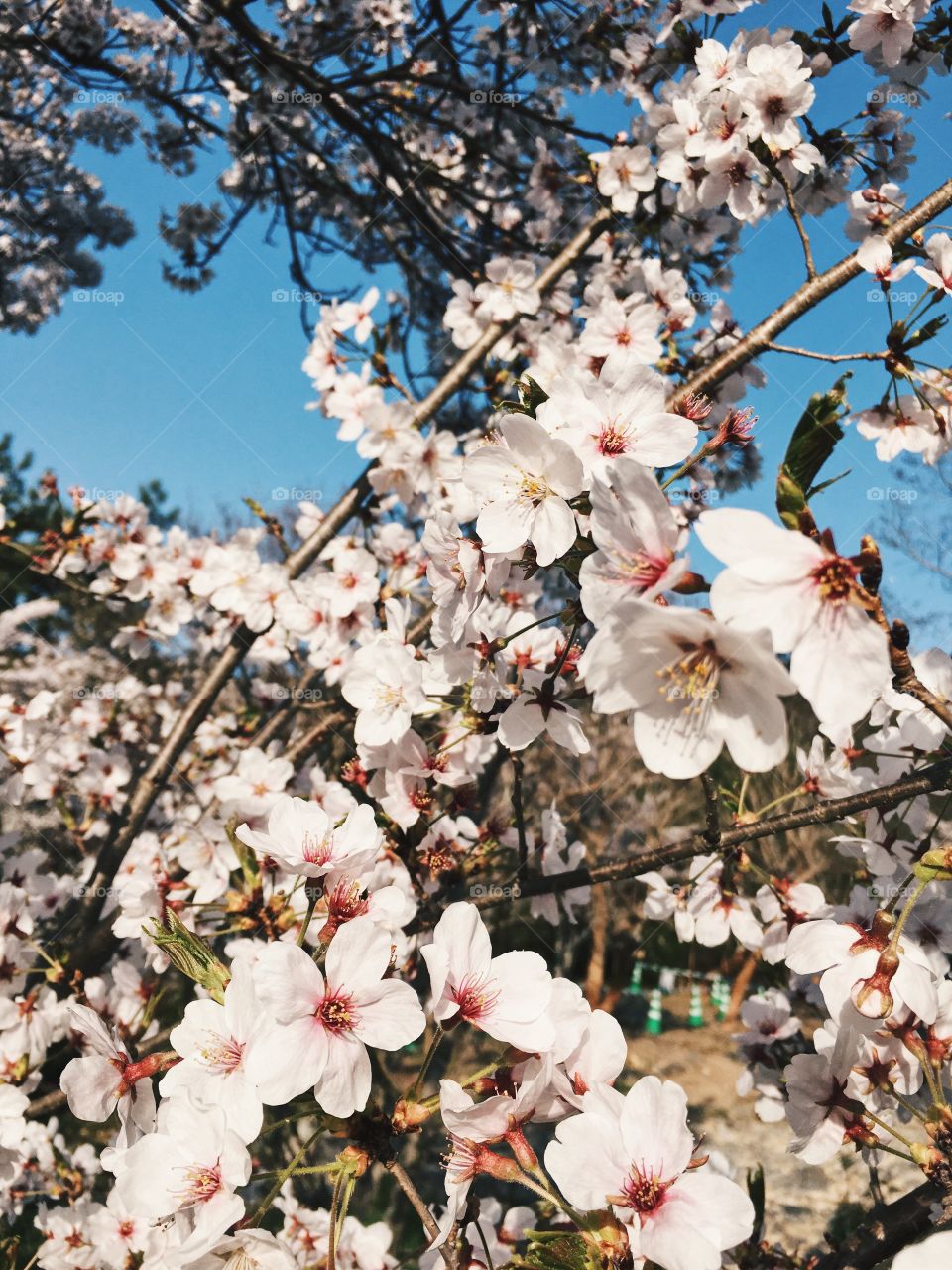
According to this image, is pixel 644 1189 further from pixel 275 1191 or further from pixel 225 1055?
pixel 225 1055

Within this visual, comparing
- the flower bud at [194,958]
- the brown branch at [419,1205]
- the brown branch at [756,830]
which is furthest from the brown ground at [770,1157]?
the flower bud at [194,958]

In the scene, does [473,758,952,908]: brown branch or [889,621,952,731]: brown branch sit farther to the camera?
[473,758,952,908]: brown branch

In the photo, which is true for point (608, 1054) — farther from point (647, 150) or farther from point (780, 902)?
point (647, 150)

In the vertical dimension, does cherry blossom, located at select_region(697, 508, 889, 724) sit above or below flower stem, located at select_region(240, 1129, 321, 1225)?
above

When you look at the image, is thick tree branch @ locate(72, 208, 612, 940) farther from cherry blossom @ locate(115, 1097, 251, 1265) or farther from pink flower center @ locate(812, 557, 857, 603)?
pink flower center @ locate(812, 557, 857, 603)

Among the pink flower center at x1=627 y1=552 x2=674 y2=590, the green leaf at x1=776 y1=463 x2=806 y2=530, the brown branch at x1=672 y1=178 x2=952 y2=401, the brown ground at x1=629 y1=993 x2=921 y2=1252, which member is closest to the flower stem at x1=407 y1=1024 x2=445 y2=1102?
the pink flower center at x1=627 y1=552 x2=674 y2=590

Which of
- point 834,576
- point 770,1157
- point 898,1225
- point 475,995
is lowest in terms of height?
point 475,995

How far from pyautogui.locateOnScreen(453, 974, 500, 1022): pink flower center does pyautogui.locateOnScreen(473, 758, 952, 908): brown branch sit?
19.8 inches

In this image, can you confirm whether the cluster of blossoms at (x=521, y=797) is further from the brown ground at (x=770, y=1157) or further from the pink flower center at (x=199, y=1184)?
the brown ground at (x=770, y=1157)

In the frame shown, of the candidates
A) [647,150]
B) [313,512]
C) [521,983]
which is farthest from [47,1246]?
[647,150]

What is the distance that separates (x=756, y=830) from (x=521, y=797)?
1.32 ft

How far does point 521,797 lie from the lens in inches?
54.9

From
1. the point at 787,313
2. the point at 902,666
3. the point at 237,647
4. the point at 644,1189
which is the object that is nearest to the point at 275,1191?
the point at 644,1189

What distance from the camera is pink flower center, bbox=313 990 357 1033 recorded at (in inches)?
34.6
